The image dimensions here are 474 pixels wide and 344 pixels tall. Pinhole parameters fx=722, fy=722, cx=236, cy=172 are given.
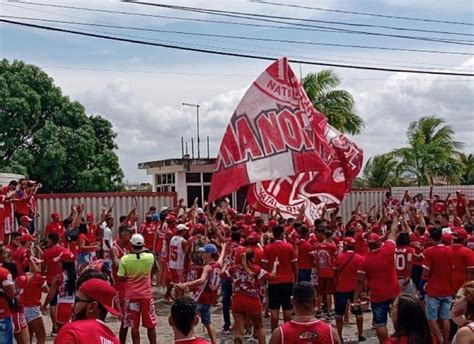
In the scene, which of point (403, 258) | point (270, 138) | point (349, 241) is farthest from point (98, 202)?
point (403, 258)

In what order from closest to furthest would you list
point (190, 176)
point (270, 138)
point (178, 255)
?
point (178, 255), point (270, 138), point (190, 176)

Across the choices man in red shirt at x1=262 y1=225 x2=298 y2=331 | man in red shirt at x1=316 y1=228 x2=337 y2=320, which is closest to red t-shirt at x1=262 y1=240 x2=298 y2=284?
man in red shirt at x1=262 y1=225 x2=298 y2=331

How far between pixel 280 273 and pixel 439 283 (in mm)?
2503

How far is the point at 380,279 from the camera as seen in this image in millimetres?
10430

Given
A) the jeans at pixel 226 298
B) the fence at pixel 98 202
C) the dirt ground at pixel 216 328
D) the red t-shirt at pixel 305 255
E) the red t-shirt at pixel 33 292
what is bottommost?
the dirt ground at pixel 216 328

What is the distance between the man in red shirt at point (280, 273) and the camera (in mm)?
11648

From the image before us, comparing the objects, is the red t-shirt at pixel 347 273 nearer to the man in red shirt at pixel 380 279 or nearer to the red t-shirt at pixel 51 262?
the man in red shirt at pixel 380 279

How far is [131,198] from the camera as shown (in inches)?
910

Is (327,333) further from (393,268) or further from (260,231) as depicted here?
(260,231)

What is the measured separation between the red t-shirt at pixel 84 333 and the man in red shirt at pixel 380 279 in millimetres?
6406

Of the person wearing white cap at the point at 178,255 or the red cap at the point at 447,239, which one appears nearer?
the red cap at the point at 447,239

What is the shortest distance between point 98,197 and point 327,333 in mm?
17486

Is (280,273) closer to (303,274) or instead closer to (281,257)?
(281,257)

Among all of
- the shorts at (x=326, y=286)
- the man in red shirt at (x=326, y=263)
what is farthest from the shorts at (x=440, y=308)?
the shorts at (x=326, y=286)
